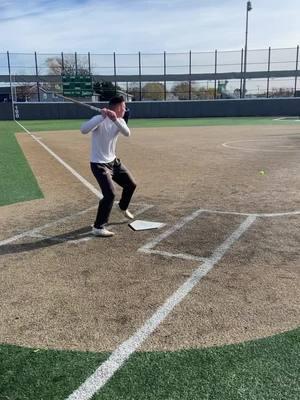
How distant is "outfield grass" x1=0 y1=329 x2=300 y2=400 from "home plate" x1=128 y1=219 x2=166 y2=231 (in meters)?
3.06

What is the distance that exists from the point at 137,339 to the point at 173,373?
0.51 m

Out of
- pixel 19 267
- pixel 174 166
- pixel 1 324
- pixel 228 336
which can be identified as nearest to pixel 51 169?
pixel 174 166

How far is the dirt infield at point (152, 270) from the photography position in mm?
3520

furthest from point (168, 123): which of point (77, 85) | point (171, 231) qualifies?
point (171, 231)

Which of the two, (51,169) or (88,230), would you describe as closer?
(88,230)

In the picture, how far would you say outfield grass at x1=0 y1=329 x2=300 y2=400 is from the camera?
8.91 feet

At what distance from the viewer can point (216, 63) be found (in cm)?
4700

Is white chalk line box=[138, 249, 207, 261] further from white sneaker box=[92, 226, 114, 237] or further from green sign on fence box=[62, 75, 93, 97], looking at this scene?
green sign on fence box=[62, 75, 93, 97]

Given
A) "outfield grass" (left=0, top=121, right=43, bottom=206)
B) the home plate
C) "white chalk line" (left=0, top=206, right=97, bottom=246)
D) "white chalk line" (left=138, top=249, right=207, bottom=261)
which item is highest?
"white chalk line" (left=138, top=249, right=207, bottom=261)

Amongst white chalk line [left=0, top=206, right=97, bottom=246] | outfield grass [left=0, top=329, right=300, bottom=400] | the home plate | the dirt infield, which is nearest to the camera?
outfield grass [left=0, top=329, right=300, bottom=400]

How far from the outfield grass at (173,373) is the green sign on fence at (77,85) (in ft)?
148

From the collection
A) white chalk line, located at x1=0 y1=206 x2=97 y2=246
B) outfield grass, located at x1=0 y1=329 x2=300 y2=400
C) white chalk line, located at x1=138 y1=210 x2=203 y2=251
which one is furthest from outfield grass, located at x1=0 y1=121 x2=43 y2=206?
outfield grass, located at x1=0 y1=329 x2=300 y2=400

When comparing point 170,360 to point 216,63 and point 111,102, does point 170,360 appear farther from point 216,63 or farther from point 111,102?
point 216,63

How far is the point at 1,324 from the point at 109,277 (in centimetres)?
125
